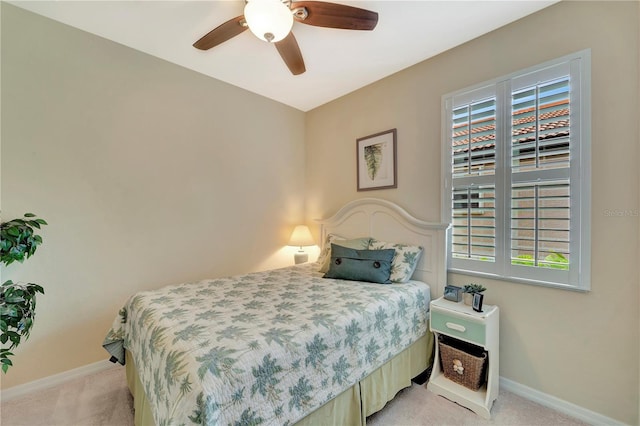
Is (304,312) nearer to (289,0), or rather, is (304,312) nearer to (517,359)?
(517,359)

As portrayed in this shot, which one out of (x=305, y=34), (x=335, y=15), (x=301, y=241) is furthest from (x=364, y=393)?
(x=305, y=34)

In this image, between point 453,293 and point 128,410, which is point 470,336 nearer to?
point 453,293

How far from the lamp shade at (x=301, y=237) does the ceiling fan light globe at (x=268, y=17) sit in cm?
225

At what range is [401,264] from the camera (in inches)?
88.4

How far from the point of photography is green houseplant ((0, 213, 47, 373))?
1.40 meters

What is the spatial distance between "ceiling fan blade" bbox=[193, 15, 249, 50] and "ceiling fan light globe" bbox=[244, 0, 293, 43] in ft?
0.69

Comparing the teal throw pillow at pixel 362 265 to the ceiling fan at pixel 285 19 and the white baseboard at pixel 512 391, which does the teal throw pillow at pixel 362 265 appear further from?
the ceiling fan at pixel 285 19

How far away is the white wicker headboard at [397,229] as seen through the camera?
7.29 feet

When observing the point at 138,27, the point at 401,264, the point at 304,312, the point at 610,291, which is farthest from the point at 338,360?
the point at 138,27

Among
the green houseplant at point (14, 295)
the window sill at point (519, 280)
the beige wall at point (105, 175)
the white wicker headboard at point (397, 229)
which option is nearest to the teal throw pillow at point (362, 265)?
the white wicker headboard at point (397, 229)

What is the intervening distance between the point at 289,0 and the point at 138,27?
4.43 ft

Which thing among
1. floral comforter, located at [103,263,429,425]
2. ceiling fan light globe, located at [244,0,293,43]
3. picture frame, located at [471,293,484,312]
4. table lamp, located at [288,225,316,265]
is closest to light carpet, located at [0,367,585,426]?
floral comforter, located at [103,263,429,425]

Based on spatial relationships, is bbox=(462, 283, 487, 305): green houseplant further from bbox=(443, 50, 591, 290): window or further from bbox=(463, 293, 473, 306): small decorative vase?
bbox=(443, 50, 591, 290): window

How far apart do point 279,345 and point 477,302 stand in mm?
1383
